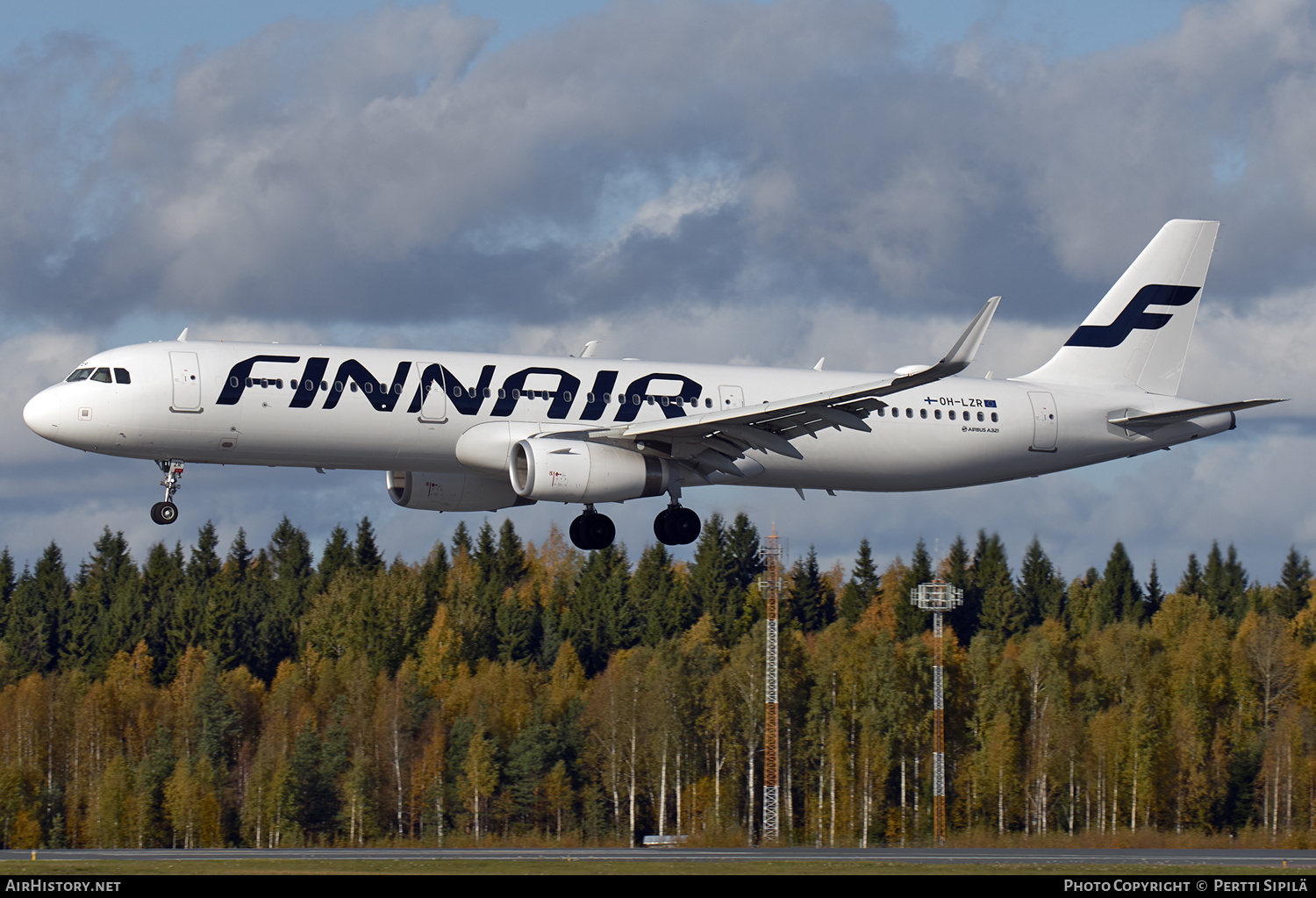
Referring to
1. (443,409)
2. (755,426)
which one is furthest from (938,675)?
(443,409)

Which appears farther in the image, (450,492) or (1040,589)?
(1040,589)

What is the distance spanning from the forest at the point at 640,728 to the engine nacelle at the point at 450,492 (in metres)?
51.8

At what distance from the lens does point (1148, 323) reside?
184 feet

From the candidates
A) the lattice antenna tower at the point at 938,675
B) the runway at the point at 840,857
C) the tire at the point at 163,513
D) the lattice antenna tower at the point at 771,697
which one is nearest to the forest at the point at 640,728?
the lattice antenna tower at the point at 771,697

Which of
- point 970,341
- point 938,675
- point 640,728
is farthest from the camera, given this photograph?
point 640,728

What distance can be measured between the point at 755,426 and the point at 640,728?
232ft

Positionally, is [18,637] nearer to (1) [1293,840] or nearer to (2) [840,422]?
(1) [1293,840]

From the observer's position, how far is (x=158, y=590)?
142 meters

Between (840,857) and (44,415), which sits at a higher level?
(44,415)

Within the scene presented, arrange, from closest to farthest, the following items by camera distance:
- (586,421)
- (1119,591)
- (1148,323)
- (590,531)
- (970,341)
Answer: (970,341) → (586,421) → (590,531) → (1148,323) → (1119,591)

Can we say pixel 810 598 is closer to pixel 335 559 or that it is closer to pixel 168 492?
pixel 335 559

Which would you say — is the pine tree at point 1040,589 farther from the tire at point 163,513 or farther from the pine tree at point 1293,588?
the tire at point 163,513

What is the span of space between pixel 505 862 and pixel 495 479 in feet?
43.4

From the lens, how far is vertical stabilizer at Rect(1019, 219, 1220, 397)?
181 ft
